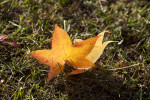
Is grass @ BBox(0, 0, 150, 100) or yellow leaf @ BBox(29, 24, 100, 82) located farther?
grass @ BBox(0, 0, 150, 100)

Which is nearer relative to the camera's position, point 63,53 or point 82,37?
→ point 63,53

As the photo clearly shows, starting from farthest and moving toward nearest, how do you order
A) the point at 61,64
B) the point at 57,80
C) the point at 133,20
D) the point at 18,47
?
the point at 133,20
the point at 18,47
the point at 57,80
the point at 61,64

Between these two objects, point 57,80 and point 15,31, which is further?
point 15,31

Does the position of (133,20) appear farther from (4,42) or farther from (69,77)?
(4,42)

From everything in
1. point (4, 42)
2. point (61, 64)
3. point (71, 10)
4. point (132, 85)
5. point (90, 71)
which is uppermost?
point (71, 10)

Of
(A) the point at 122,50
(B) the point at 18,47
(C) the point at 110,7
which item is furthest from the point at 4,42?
(C) the point at 110,7

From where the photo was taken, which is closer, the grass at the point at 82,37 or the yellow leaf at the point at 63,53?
the yellow leaf at the point at 63,53

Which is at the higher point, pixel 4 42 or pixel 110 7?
pixel 110 7

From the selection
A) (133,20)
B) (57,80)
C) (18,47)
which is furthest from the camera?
(133,20)
